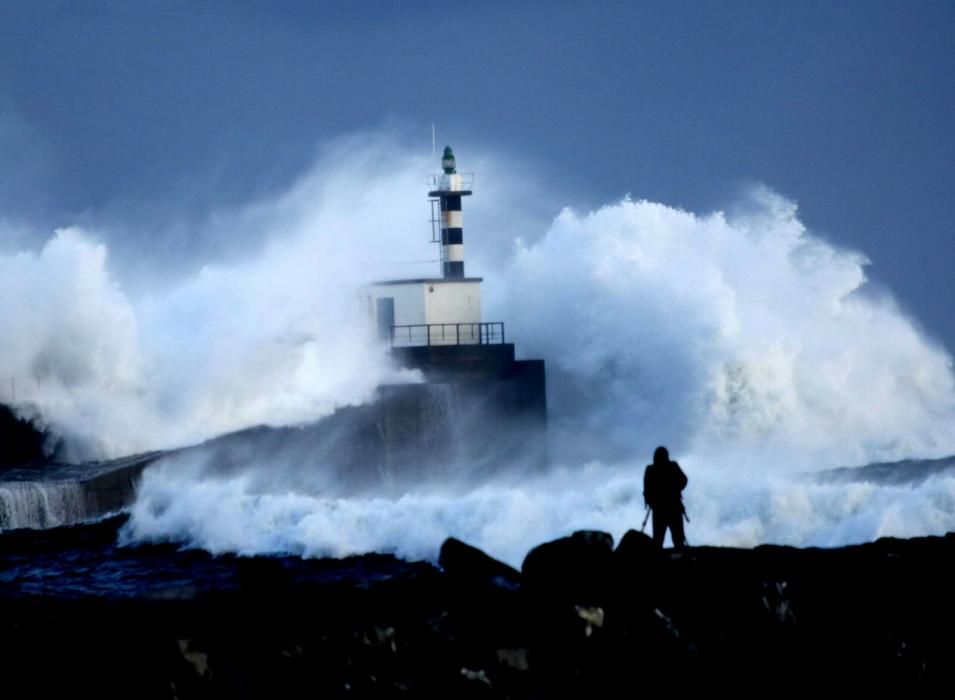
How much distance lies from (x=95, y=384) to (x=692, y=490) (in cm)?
1042

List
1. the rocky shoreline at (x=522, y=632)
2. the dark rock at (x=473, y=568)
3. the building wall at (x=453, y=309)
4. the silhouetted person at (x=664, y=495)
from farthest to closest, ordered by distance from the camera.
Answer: the building wall at (x=453, y=309) → the silhouetted person at (x=664, y=495) → the dark rock at (x=473, y=568) → the rocky shoreline at (x=522, y=632)

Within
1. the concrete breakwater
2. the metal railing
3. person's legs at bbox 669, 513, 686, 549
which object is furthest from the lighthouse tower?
person's legs at bbox 669, 513, 686, 549

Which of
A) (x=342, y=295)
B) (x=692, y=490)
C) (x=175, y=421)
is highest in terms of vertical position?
(x=342, y=295)

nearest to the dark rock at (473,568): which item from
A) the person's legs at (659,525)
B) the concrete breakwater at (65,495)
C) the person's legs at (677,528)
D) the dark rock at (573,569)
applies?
the dark rock at (573,569)

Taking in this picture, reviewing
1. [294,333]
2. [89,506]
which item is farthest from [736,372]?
[89,506]

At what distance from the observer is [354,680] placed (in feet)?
35.9

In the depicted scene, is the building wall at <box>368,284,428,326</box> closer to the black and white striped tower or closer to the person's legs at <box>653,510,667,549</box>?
the black and white striped tower

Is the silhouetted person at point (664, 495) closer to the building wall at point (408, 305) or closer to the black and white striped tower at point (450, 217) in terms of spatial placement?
the building wall at point (408, 305)

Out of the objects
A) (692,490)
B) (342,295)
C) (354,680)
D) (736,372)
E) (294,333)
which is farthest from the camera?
(736,372)

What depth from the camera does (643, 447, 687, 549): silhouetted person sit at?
13656 millimetres

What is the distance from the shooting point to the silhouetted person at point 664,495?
13656 mm

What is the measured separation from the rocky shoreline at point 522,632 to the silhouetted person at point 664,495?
855 mm

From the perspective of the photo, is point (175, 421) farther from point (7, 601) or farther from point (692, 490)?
point (7, 601)

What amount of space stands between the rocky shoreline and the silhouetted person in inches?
33.7
